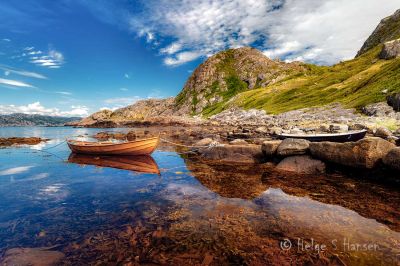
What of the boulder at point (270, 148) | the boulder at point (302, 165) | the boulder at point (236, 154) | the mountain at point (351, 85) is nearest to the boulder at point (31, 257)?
the boulder at point (302, 165)

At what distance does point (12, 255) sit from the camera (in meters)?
7.09

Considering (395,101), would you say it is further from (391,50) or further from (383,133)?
(391,50)

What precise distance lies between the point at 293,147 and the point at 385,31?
195366mm

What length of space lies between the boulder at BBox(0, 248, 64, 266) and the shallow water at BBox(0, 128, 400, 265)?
0.26m

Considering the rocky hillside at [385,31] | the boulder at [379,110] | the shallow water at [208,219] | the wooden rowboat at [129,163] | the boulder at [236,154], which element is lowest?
the shallow water at [208,219]

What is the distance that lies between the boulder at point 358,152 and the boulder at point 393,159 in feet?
1.75

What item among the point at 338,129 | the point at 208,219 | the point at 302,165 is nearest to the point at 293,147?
the point at 302,165

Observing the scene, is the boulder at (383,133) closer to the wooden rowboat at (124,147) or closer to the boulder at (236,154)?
the boulder at (236,154)

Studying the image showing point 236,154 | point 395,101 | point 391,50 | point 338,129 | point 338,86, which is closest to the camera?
point 236,154

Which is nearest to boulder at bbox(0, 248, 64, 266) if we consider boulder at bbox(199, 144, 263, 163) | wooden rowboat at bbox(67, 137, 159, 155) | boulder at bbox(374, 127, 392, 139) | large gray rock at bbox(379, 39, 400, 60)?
boulder at bbox(199, 144, 263, 163)

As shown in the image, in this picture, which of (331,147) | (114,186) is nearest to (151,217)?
(114,186)

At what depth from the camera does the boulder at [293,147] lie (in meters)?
17.4

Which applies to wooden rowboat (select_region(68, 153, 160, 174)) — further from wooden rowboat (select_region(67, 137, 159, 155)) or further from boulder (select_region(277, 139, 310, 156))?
boulder (select_region(277, 139, 310, 156))

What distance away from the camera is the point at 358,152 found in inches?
551
